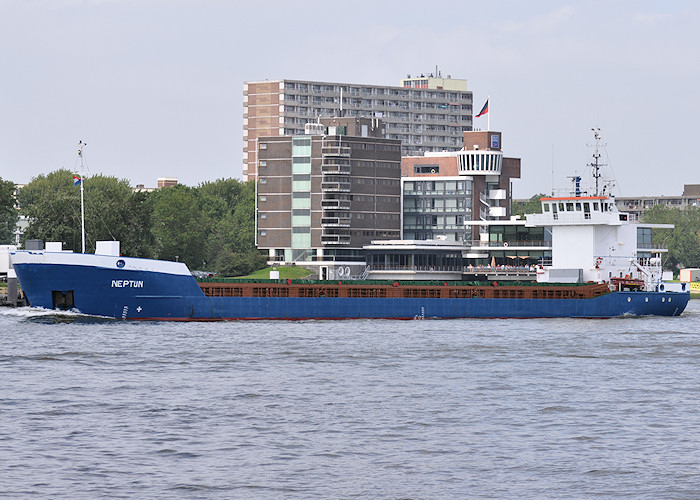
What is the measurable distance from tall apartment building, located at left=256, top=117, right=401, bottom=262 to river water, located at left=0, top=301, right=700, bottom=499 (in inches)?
3416

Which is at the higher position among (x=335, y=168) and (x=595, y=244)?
(x=335, y=168)

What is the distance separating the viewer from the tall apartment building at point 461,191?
154875 mm

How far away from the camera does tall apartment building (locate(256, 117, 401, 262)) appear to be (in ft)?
477

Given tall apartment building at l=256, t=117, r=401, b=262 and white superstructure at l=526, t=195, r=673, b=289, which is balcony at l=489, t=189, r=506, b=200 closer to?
tall apartment building at l=256, t=117, r=401, b=262

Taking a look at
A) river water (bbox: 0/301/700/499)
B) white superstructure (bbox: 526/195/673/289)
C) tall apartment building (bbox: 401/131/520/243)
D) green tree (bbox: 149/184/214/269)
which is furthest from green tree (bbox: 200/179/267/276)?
river water (bbox: 0/301/700/499)

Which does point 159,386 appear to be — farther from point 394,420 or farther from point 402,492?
point 402,492

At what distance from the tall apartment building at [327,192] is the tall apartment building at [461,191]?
777 cm

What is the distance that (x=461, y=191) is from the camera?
155625mm

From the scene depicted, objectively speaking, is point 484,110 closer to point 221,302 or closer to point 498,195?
point 498,195

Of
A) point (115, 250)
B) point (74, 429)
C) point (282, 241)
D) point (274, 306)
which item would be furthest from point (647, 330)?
point (282, 241)

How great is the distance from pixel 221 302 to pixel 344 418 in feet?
135

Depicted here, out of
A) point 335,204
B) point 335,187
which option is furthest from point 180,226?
point 335,187

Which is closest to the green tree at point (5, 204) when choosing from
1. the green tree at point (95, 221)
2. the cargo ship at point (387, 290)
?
the green tree at point (95, 221)

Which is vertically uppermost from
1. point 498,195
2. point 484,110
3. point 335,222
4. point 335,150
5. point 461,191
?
point 484,110
